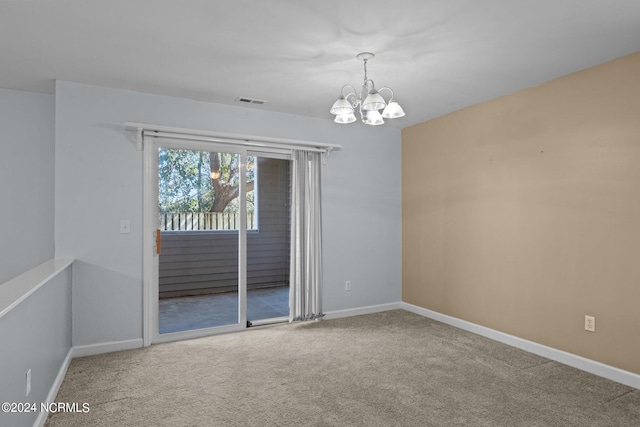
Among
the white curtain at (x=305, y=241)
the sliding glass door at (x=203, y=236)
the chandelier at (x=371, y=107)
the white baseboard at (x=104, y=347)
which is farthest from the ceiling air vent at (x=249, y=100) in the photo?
the white baseboard at (x=104, y=347)

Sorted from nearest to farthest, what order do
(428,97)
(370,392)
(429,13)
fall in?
(429,13)
(370,392)
(428,97)

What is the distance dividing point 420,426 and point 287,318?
97.1 inches

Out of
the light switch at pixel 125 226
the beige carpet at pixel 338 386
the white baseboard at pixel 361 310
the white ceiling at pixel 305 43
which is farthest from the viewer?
the white baseboard at pixel 361 310

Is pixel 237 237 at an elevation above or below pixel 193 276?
above

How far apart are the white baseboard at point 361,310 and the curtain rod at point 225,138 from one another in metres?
2.04

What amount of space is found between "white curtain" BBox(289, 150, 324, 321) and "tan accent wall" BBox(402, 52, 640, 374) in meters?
1.43

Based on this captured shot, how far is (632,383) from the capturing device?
289 cm

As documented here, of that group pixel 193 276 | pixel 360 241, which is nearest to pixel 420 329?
pixel 360 241

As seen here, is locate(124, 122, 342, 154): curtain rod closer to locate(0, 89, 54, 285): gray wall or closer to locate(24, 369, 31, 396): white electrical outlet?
locate(0, 89, 54, 285): gray wall

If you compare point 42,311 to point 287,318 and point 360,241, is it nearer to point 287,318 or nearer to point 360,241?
point 287,318

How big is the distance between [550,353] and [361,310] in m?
2.20

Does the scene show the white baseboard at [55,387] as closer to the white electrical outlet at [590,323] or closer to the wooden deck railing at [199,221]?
the wooden deck railing at [199,221]

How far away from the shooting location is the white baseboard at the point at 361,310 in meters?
4.84

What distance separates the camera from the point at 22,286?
206 centimetres
